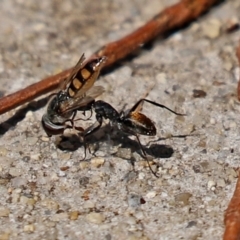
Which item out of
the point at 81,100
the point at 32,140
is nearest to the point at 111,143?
the point at 81,100

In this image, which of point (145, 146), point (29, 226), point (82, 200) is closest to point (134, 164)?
point (145, 146)

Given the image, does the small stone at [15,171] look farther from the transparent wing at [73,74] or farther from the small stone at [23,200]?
the transparent wing at [73,74]

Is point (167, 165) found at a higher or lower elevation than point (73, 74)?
lower

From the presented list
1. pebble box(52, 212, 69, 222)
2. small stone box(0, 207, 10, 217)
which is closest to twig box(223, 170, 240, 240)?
pebble box(52, 212, 69, 222)

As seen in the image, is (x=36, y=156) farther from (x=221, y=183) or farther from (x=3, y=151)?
(x=221, y=183)

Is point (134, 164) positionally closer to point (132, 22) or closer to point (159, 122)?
point (159, 122)

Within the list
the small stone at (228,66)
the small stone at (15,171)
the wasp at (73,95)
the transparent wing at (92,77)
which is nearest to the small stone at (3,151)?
the small stone at (15,171)

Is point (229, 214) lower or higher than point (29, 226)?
lower
